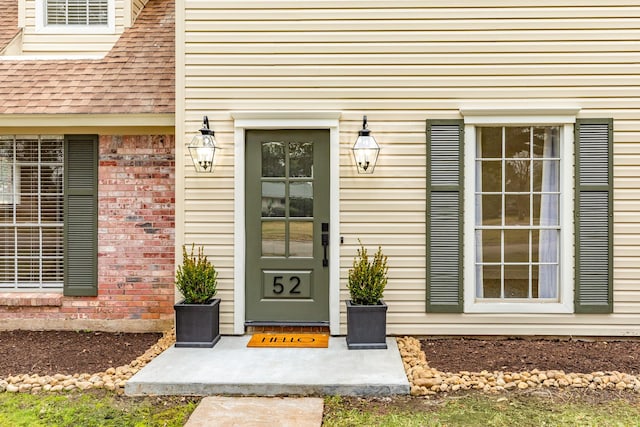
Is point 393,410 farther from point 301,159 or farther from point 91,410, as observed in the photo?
point 301,159

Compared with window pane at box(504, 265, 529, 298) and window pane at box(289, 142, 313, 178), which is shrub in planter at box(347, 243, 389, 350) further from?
window pane at box(504, 265, 529, 298)

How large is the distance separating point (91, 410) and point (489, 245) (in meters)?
3.75

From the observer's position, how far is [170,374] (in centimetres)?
375

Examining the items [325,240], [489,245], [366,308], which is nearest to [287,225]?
[325,240]

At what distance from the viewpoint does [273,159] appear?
4898 mm

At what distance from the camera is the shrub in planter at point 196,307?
4469 millimetres

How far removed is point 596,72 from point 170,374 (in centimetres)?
476

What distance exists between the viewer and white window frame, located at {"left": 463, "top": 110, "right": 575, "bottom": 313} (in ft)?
15.6

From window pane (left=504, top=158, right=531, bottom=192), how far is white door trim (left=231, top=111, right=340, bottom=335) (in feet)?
5.54

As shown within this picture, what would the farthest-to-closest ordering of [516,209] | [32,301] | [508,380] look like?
[32,301] < [516,209] < [508,380]

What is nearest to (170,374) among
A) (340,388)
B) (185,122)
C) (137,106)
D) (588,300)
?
(340,388)

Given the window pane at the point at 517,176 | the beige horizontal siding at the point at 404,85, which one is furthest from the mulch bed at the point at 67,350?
the window pane at the point at 517,176

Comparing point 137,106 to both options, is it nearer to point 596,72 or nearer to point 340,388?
point 340,388

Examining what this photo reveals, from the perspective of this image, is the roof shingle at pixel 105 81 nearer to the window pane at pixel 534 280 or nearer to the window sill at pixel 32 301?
the window sill at pixel 32 301
